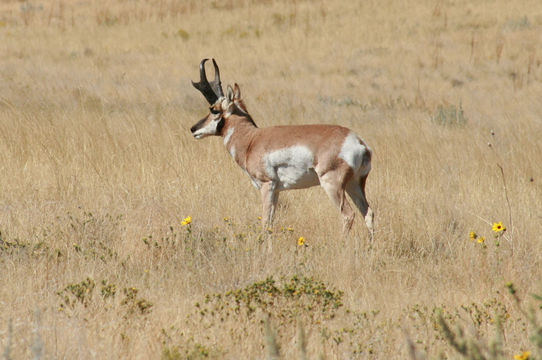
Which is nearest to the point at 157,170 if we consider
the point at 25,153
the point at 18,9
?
the point at 25,153

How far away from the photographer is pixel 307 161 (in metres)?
6.19

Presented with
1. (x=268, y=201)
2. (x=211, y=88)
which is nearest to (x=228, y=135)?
(x=211, y=88)

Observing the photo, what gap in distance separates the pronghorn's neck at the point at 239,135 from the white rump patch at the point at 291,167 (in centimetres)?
45

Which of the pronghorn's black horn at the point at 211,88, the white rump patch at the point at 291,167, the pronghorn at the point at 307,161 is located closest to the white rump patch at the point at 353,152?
the pronghorn at the point at 307,161

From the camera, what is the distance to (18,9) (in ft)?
107

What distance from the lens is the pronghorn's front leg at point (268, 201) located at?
21.1ft

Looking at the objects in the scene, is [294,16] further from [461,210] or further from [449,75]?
[461,210]

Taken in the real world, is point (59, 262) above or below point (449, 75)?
above

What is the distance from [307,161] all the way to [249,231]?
782 mm

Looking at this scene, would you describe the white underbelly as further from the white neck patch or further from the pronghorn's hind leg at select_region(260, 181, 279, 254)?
the white neck patch

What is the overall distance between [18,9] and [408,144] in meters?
27.0

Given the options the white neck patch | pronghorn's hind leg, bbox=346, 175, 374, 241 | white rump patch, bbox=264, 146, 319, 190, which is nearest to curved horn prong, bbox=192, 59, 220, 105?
the white neck patch

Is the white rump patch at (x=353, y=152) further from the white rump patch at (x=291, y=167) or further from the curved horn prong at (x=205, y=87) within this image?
the curved horn prong at (x=205, y=87)

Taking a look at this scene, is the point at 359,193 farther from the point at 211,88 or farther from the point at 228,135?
the point at 211,88
